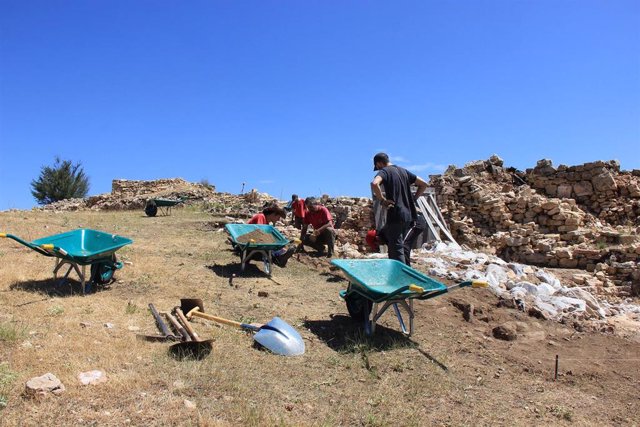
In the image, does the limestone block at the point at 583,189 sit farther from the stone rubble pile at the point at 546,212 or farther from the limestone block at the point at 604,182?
the limestone block at the point at 604,182

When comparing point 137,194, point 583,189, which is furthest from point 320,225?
point 137,194

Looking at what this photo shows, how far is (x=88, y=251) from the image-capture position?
5.74m

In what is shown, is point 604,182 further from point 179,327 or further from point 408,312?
point 179,327

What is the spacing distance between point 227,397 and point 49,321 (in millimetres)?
2122

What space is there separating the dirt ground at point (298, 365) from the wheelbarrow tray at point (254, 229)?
1.85 ft

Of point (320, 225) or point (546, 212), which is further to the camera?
point (546, 212)

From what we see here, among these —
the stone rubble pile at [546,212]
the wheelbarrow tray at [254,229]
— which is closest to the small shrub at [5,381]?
the wheelbarrow tray at [254,229]

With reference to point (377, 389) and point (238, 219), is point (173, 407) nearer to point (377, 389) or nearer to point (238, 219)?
point (377, 389)

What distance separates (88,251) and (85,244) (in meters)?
0.15

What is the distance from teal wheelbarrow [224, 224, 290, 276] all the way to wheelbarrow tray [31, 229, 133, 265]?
1.58 metres

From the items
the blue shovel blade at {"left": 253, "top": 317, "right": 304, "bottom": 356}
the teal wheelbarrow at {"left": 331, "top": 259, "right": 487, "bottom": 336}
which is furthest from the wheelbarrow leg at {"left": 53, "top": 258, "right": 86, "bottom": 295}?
the teal wheelbarrow at {"left": 331, "top": 259, "right": 487, "bottom": 336}

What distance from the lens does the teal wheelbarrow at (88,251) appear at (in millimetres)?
5285

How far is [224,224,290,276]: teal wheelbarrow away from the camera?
665 centimetres

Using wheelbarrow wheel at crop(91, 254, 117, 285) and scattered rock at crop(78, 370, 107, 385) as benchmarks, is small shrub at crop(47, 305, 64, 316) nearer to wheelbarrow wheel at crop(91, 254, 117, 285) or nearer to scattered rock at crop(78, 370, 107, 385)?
wheelbarrow wheel at crop(91, 254, 117, 285)
